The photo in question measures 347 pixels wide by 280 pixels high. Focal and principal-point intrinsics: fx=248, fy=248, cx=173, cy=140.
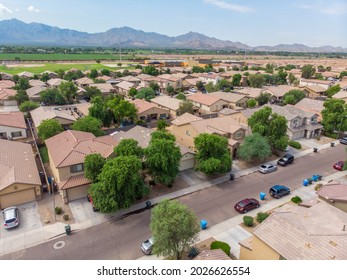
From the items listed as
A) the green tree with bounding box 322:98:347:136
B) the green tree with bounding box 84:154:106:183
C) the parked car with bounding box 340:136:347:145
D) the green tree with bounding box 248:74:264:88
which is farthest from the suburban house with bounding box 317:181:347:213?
the green tree with bounding box 248:74:264:88

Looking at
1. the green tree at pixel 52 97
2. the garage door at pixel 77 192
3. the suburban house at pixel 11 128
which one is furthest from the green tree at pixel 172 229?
the green tree at pixel 52 97

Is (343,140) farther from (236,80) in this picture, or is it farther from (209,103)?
(236,80)

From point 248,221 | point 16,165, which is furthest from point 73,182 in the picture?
point 248,221

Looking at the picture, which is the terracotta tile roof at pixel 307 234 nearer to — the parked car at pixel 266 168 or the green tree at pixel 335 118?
the parked car at pixel 266 168

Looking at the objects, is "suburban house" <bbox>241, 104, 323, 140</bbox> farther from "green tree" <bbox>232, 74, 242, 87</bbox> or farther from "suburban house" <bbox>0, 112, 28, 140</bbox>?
"green tree" <bbox>232, 74, 242, 87</bbox>
